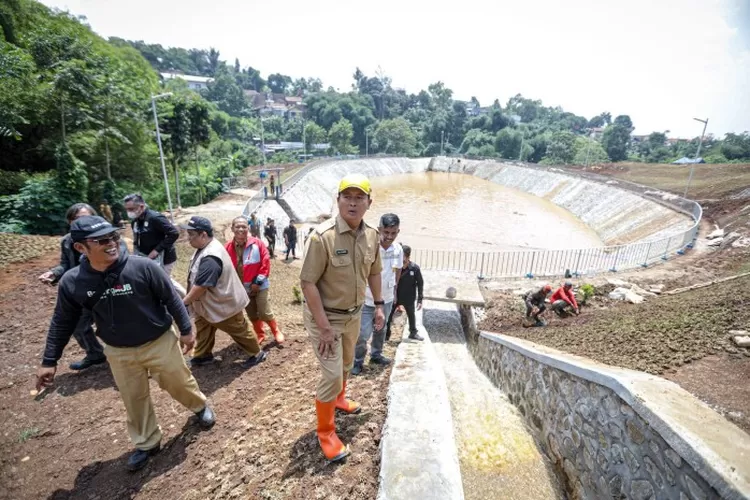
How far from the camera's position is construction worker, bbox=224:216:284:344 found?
4.59 meters

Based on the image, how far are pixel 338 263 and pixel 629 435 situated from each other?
254 centimetres

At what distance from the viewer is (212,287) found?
3678 mm

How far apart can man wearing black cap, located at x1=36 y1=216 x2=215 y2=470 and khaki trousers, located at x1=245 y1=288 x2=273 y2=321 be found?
1.86 meters

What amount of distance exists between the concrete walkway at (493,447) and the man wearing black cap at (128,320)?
2.81 metres

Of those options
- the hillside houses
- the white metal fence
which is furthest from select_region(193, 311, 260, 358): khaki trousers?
the hillside houses

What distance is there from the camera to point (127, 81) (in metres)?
19.4

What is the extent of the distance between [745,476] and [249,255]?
15.5 ft

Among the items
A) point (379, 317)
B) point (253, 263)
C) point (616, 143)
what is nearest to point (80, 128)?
point (253, 263)

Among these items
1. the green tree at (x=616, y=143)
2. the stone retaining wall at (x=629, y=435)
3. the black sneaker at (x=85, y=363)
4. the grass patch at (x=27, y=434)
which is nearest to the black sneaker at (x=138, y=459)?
the grass patch at (x=27, y=434)

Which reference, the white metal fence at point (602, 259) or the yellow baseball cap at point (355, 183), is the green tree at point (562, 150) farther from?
the yellow baseball cap at point (355, 183)

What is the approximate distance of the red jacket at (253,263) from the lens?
4.61 metres

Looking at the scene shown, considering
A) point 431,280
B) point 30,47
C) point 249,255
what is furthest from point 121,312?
point 30,47

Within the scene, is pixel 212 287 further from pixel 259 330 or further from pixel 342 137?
pixel 342 137

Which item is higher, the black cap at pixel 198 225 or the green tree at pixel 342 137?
the green tree at pixel 342 137
